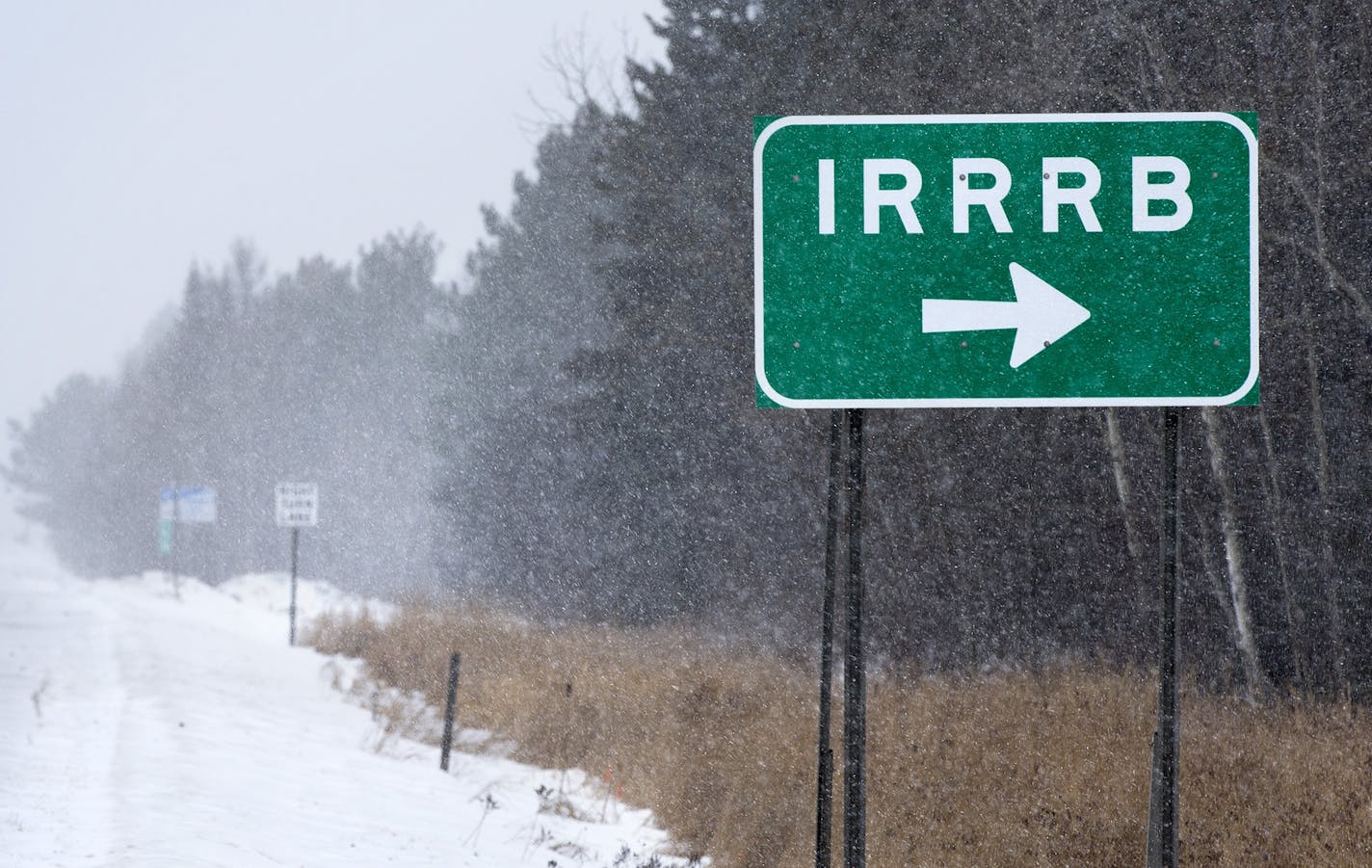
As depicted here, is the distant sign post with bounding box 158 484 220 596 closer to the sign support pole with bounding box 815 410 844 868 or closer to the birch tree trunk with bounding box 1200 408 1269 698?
the birch tree trunk with bounding box 1200 408 1269 698

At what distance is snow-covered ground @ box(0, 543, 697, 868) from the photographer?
8484 mm

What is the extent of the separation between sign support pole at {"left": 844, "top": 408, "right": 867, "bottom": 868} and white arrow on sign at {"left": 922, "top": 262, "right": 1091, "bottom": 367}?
19.1 inches

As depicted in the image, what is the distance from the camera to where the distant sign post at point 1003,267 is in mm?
4434

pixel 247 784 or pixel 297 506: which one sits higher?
pixel 297 506

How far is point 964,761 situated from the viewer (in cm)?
984

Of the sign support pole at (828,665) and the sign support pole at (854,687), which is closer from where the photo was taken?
the sign support pole at (854,687)

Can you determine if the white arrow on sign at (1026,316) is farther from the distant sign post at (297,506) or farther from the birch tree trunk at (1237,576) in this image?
the distant sign post at (297,506)

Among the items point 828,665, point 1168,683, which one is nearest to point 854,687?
point 828,665

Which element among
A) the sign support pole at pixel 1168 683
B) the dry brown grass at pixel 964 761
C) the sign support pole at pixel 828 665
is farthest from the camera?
the dry brown grass at pixel 964 761

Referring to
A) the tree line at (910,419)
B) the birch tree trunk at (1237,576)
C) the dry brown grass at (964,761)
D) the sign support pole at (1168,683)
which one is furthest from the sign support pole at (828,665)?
the birch tree trunk at (1237,576)

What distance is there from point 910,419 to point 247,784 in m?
9.94

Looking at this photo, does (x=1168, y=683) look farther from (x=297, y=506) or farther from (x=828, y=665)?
(x=297, y=506)

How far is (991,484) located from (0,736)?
37.5ft

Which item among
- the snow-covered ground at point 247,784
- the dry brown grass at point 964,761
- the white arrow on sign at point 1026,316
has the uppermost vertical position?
the white arrow on sign at point 1026,316
